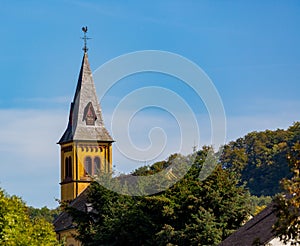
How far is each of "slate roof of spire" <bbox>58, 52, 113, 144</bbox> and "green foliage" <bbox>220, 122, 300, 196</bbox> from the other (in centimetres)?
5084

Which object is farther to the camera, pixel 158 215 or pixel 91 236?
pixel 91 236

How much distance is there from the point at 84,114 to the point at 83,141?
118 inches

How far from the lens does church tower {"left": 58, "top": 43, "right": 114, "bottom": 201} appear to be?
364 feet

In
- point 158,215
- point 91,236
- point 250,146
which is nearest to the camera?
point 158,215

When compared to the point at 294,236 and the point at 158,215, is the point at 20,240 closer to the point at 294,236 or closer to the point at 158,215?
the point at 158,215

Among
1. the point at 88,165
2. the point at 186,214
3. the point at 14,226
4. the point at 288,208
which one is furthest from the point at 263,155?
the point at 288,208

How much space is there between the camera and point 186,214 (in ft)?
180

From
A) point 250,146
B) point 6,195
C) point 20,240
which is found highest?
point 250,146

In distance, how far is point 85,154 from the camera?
11194cm

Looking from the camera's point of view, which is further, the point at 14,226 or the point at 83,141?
the point at 83,141

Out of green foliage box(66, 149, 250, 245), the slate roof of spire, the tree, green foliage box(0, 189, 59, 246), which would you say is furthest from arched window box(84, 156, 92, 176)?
the tree

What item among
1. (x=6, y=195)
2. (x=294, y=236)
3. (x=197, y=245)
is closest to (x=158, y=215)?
(x=197, y=245)

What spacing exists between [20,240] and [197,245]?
10340mm

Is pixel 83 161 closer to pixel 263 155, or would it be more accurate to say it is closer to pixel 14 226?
pixel 263 155
